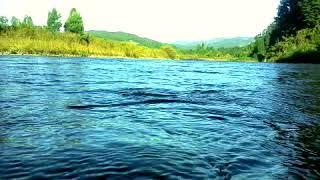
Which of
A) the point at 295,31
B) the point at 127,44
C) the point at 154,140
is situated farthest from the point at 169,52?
the point at 154,140

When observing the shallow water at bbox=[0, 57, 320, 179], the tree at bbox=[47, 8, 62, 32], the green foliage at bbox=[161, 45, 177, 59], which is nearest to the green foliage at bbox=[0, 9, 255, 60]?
the green foliage at bbox=[161, 45, 177, 59]

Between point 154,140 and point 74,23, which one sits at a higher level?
point 74,23

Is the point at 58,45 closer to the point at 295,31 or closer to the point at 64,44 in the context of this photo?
the point at 64,44

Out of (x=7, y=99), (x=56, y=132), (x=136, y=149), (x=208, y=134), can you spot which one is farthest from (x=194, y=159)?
(x=7, y=99)

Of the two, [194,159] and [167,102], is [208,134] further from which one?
[167,102]

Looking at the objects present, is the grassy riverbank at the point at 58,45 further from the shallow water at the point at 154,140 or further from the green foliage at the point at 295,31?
the shallow water at the point at 154,140

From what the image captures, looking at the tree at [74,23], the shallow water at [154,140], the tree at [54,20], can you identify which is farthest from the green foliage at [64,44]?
the shallow water at [154,140]

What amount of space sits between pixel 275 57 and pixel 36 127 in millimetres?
112787

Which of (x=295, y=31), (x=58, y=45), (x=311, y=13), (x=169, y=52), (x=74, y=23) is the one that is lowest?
(x=169, y=52)

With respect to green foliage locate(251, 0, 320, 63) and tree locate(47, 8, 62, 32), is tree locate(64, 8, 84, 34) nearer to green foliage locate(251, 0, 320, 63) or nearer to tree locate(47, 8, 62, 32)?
tree locate(47, 8, 62, 32)

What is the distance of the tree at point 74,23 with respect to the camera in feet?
479

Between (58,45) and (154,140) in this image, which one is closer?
(154,140)

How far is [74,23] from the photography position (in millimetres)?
146750

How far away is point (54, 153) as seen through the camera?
27.5 feet
